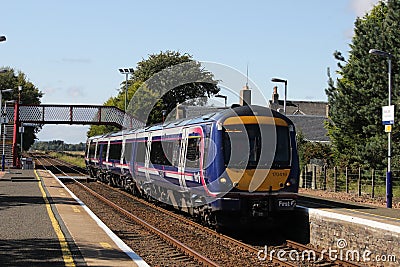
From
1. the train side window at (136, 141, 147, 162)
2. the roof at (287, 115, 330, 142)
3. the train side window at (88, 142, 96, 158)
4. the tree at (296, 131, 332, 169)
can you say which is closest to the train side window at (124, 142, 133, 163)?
the train side window at (136, 141, 147, 162)

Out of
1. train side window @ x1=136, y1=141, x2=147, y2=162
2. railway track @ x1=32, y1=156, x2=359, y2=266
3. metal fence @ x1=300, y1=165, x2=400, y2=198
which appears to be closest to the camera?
railway track @ x1=32, y1=156, x2=359, y2=266

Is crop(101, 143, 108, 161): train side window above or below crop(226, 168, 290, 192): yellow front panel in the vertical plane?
above

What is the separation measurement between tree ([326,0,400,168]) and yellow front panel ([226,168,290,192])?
13375mm

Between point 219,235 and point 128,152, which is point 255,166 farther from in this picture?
point 128,152

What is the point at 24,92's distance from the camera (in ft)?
309

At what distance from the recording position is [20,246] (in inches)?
473

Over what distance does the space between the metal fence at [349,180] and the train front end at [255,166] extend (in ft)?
40.0

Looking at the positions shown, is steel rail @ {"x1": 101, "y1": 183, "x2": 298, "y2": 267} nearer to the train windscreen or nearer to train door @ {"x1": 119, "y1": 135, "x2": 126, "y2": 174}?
the train windscreen

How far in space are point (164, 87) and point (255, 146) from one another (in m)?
52.7

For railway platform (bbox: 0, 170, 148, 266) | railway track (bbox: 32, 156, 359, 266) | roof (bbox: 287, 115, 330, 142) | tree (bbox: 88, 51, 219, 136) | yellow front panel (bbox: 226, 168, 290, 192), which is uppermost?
tree (bbox: 88, 51, 219, 136)

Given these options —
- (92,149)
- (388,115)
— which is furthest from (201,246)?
(92,149)

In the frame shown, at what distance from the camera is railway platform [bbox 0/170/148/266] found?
10.7m

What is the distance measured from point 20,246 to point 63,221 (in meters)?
4.34

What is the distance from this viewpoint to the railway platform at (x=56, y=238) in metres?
10.7
